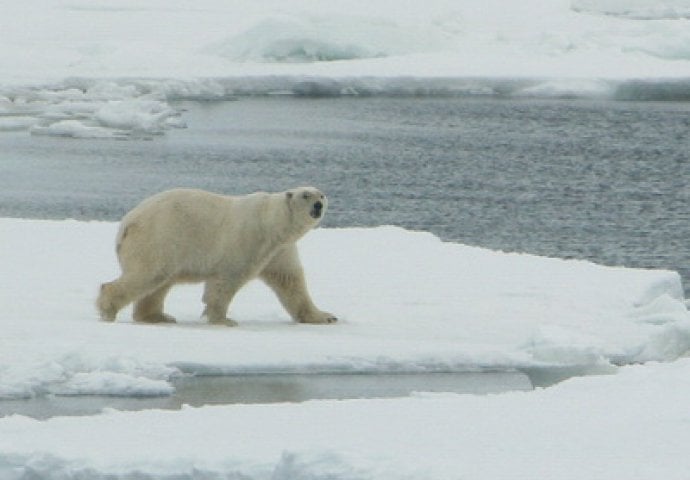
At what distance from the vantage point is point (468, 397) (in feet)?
21.8

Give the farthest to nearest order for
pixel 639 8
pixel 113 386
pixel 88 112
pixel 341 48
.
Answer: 1. pixel 639 8
2. pixel 341 48
3. pixel 88 112
4. pixel 113 386

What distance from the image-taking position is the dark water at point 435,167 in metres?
19.5

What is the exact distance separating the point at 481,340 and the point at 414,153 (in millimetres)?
18863

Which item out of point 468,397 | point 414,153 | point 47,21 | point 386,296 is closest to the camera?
point 468,397

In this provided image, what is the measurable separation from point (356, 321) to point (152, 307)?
1.15 meters

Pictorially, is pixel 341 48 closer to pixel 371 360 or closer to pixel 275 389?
pixel 371 360

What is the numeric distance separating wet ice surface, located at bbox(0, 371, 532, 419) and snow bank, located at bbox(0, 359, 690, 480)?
383mm

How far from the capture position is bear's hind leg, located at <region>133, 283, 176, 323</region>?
890 centimetres

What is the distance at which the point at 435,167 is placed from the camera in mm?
25531

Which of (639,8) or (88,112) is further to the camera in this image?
(639,8)

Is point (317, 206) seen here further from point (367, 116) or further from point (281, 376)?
point (367, 116)

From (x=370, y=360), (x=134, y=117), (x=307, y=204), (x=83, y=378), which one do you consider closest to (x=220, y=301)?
(x=307, y=204)

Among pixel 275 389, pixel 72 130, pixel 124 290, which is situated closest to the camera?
pixel 275 389

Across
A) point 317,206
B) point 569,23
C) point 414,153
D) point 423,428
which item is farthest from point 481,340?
point 569,23
